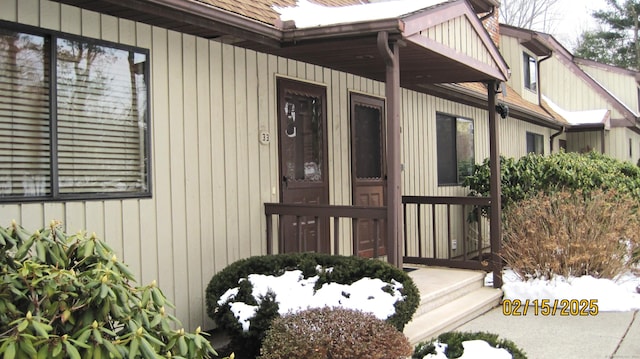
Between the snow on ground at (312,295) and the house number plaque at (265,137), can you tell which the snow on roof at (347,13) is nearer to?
the house number plaque at (265,137)

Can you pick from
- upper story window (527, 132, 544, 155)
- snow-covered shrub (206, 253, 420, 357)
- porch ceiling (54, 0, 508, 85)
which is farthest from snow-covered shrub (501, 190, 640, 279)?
upper story window (527, 132, 544, 155)

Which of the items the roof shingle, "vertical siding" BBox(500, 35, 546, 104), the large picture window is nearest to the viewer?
the roof shingle

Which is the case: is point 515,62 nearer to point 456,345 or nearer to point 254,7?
point 254,7

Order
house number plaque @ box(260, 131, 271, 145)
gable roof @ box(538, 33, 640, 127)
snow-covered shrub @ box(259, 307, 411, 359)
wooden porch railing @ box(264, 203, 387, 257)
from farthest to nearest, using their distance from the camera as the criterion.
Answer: gable roof @ box(538, 33, 640, 127) → house number plaque @ box(260, 131, 271, 145) → wooden porch railing @ box(264, 203, 387, 257) → snow-covered shrub @ box(259, 307, 411, 359)

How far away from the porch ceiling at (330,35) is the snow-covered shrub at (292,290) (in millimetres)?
1946

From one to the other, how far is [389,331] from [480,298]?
3489mm

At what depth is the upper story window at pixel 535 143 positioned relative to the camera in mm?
14445

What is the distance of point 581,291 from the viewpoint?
274 inches

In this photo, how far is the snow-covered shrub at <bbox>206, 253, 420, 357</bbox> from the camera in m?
4.48

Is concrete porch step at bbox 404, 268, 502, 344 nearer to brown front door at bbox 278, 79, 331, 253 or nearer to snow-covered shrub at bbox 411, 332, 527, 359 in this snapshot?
brown front door at bbox 278, 79, 331, 253

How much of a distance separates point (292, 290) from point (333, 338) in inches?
44.0
